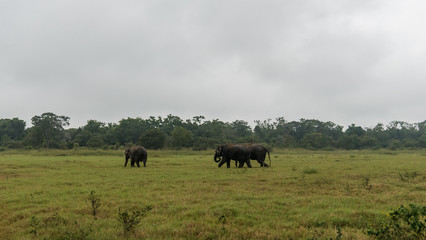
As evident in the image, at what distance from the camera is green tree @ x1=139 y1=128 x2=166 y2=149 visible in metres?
65.6

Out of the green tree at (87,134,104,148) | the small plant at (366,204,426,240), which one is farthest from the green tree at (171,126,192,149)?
the small plant at (366,204,426,240)

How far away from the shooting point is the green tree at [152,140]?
65.6 metres

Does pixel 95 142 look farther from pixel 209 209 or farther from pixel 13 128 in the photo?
pixel 209 209

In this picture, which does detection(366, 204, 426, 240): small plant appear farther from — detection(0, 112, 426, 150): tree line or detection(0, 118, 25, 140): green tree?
detection(0, 118, 25, 140): green tree

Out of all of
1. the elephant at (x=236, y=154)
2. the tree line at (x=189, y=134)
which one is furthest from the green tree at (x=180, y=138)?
the elephant at (x=236, y=154)

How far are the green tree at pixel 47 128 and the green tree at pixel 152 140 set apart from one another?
27040 mm

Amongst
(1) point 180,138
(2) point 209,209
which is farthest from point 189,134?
(2) point 209,209

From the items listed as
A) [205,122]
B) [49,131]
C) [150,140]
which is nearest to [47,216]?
[150,140]

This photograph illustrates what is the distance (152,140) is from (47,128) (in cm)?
3276

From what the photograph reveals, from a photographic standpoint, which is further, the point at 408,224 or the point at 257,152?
the point at 257,152

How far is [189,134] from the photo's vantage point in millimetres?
70875

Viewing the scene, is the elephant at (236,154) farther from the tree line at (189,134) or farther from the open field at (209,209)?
the tree line at (189,134)

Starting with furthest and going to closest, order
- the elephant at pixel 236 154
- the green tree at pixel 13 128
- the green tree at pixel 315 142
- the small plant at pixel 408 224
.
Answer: the green tree at pixel 13 128
the green tree at pixel 315 142
the elephant at pixel 236 154
the small plant at pixel 408 224

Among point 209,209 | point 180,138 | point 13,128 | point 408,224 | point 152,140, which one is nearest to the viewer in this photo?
point 408,224
